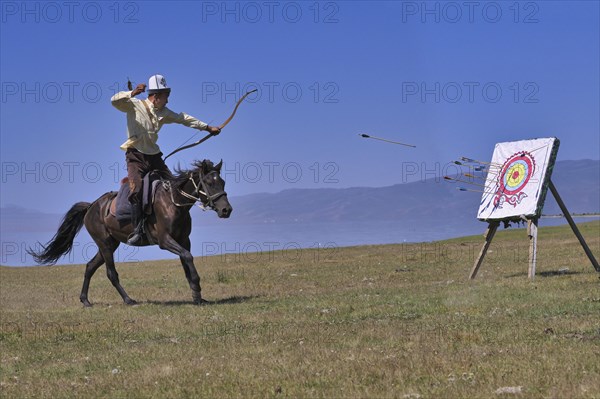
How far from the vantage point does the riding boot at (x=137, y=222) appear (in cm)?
2194

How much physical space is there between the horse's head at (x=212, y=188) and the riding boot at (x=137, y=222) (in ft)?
6.10

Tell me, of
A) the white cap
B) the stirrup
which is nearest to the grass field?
the stirrup

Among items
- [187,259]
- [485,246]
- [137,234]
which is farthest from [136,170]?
[485,246]

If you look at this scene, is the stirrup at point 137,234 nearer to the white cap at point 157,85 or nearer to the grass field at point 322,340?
the grass field at point 322,340

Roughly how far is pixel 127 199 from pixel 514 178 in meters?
12.1

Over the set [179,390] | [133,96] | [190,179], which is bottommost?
[179,390]

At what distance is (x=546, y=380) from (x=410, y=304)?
872cm

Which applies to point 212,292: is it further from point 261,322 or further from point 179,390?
point 179,390

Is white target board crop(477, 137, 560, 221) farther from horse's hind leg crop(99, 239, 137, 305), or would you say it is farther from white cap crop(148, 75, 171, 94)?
horse's hind leg crop(99, 239, 137, 305)

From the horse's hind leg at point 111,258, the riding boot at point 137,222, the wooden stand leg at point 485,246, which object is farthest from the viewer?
the wooden stand leg at point 485,246

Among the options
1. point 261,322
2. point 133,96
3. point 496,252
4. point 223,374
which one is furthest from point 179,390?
point 496,252

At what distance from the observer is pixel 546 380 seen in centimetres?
1005

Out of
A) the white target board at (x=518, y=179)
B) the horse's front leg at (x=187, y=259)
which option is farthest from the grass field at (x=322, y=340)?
the white target board at (x=518, y=179)

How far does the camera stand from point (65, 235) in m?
25.6
